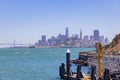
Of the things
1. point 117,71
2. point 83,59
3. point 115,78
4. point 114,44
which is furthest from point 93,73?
point 114,44

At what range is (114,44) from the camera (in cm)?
10738

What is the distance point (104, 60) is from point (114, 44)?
5070 cm

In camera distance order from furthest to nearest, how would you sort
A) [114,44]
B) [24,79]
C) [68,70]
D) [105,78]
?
[114,44]
[24,79]
[68,70]
[105,78]

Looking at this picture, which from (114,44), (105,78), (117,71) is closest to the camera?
(105,78)

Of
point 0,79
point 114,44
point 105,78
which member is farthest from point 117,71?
point 114,44

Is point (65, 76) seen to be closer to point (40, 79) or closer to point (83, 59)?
point (40, 79)

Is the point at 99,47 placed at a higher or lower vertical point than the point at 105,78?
higher

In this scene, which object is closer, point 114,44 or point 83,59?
point 83,59

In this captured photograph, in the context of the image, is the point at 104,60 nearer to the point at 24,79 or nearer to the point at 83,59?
the point at 24,79

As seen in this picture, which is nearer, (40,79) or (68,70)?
(68,70)

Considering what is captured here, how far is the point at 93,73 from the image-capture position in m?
39.2

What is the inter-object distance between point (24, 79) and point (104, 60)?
1149 centimetres

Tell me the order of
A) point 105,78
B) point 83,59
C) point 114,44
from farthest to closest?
1. point 114,44
2. point 83,59
3. point 105,78

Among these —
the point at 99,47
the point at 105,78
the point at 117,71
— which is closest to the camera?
the point at 105,78
